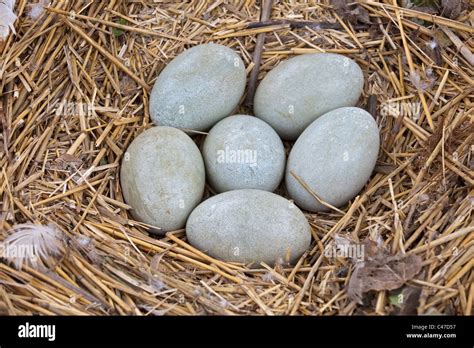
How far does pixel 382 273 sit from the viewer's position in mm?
1777

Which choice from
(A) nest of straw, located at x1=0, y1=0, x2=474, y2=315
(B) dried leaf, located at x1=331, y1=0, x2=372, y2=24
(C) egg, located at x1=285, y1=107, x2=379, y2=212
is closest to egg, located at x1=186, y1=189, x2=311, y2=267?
(A) nest of straw, located at x1=0, y1=0, x2=474, y2=315

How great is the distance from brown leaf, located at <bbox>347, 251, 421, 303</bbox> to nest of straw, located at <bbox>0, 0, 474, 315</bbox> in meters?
0.02

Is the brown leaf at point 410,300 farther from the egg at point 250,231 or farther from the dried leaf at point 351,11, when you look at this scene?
the dried leaf at point 351,11

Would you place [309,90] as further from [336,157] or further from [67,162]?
[67,162]

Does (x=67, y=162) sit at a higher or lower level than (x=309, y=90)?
lower

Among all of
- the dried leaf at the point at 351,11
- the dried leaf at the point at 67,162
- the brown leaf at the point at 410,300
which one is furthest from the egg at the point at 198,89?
the brown leaf at the point at 410,300

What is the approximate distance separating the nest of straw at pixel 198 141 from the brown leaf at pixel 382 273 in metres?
0.02

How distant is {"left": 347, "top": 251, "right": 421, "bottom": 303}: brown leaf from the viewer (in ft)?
5.72

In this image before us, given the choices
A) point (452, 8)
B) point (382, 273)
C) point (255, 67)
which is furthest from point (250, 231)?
point (452, 8)

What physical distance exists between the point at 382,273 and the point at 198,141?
86cm

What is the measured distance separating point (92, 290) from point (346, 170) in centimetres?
83

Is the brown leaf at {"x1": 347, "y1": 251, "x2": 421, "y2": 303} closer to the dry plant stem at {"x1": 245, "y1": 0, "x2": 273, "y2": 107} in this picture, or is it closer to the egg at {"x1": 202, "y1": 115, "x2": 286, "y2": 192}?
the egg at {"x1": 202, "y1": 115, "x2": 286, "y2": 192}

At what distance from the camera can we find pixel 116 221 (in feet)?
6.81

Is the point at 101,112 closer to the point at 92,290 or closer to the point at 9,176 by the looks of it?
the point at 9,176
